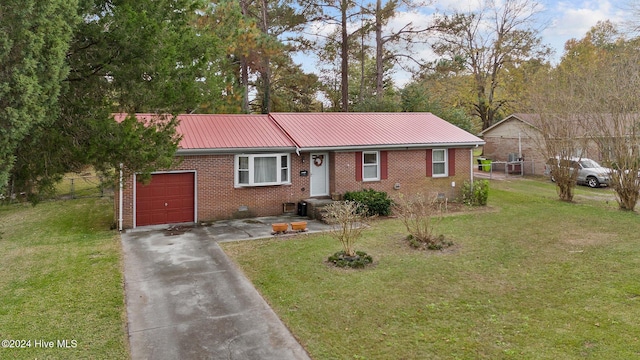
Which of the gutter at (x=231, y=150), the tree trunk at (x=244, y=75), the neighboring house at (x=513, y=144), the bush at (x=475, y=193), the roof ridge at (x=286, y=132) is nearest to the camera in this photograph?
the gutter at (x=231, y=150)

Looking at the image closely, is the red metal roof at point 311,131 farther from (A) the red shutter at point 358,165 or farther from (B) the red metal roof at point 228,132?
(A) the red shutter at point 358,165

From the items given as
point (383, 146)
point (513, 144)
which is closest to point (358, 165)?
point (383, 146)

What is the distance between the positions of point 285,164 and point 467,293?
969cm

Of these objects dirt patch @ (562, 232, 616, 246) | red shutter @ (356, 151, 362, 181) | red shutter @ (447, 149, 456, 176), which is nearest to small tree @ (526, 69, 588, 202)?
red shutter @ (447, 149, 456, 176)

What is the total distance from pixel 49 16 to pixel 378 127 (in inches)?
571

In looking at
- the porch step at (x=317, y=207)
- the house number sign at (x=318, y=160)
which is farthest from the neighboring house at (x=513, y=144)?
the porch step at (x=317, y=207)

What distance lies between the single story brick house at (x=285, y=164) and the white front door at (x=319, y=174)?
4cm

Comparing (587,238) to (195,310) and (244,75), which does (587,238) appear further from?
(244,75)

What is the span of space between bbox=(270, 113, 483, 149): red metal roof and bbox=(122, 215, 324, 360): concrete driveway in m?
7.01

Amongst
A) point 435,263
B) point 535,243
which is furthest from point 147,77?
point 535,243

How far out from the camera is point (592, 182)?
23.5 meters

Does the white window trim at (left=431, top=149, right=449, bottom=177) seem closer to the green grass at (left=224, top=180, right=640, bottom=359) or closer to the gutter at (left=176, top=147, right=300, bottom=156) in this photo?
the green grass at (left=224, top=180, right=640, bottom=359)

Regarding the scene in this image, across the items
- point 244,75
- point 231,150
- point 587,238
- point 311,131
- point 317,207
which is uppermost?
point 244,75

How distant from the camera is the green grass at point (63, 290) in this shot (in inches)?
233
